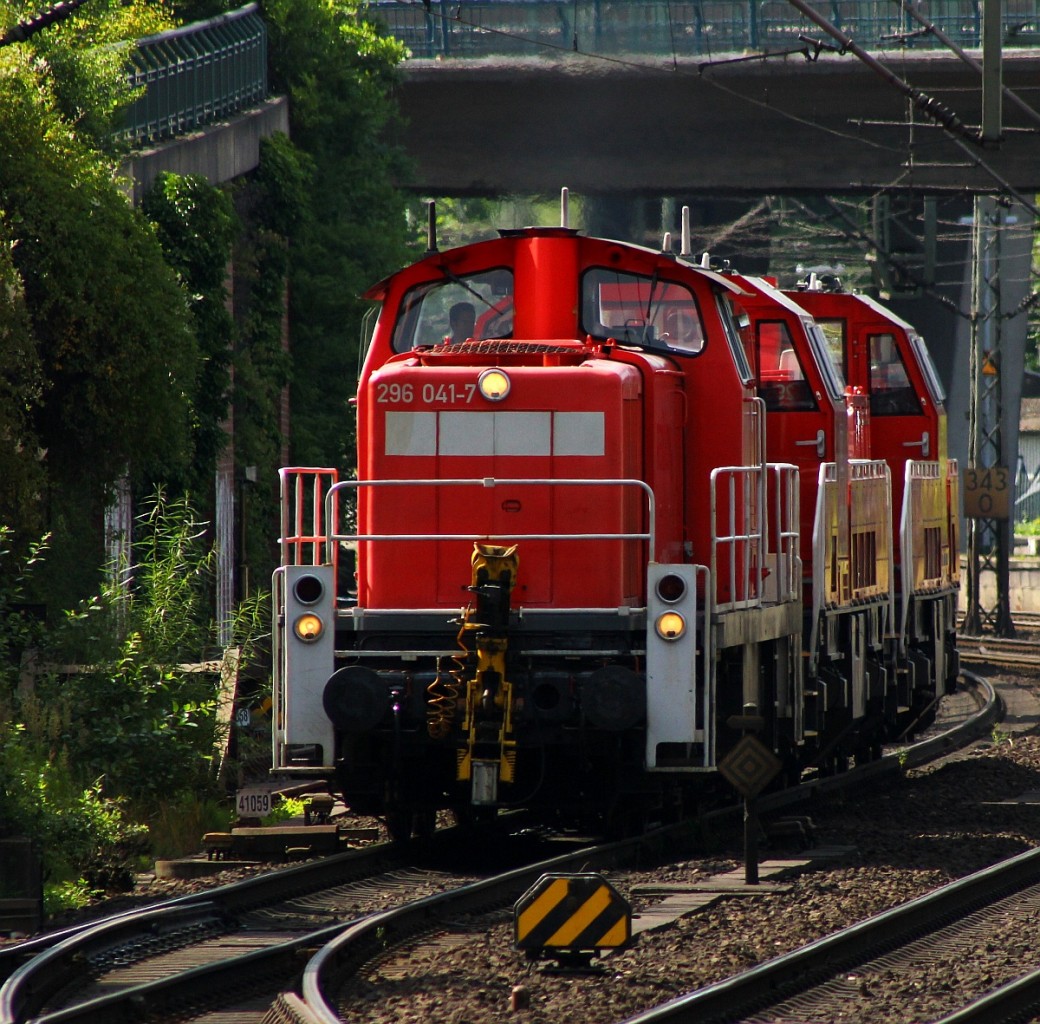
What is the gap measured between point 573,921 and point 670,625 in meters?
2.55

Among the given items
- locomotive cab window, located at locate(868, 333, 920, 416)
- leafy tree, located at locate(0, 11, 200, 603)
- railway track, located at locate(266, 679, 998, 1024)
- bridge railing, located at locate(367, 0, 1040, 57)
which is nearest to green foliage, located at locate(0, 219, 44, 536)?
leafy tree, located at locate(0, 11, 200, 603)

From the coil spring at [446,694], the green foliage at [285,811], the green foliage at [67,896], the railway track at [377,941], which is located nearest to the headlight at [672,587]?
the coil spring at [446,694]

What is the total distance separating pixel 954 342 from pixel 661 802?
39.8 meters

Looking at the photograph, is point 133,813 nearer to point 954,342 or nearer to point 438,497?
point 438,497

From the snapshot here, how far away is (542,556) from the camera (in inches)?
405

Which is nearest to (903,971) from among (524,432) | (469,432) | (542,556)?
(542,556)

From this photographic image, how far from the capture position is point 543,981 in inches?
292

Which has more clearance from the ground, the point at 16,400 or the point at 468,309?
the point at 468,309

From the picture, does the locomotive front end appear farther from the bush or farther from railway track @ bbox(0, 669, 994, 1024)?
the bush

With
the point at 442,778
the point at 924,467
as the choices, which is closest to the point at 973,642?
the point at 924,467

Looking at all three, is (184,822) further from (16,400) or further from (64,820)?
(16,400)

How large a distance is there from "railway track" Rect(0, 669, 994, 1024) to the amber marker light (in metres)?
2.51

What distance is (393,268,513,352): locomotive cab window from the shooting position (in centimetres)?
1100

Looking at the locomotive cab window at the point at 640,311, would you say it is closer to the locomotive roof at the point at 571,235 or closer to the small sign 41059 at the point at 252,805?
the locomotive roof at the point at 571,235
